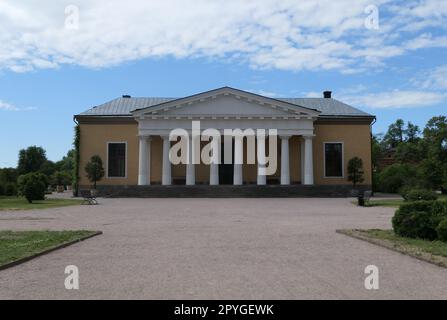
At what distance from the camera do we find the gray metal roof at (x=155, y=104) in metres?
51.5

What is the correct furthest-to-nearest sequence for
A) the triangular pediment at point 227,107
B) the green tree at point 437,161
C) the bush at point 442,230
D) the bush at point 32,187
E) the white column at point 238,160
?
the triangular pediment at point 227,107 < the white column at point 238,160 < the green tree at point 437,161 < the bush at point 32,187 < the bush at point 442,230

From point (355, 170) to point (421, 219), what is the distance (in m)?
36.3

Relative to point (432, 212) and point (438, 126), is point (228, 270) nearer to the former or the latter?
point (432, 212)

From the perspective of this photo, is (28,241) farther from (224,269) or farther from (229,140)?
(229,140)

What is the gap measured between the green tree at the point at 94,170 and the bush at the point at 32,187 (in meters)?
10.7

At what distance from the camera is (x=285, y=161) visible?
4875 centimetres

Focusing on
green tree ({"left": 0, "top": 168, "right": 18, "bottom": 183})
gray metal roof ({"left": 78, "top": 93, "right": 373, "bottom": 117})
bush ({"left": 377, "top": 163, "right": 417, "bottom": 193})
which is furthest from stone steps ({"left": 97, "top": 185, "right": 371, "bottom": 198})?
gray metal roof ({"left": 78, "top": 93, "right": 373, "bottom": 117})

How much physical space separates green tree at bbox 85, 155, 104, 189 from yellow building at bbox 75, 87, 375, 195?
1200 mm

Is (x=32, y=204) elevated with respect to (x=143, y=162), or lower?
lower

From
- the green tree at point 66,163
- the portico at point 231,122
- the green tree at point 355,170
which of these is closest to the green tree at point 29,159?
the green tree at point 66,163

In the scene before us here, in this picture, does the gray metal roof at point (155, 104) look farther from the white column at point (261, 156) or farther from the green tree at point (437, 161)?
the green tree at point (437, 161)

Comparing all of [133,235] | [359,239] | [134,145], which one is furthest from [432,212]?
[134,145]

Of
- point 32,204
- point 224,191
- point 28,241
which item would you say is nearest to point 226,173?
point 224,191

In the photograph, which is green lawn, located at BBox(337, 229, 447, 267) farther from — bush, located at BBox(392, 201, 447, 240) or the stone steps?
the stone steps
